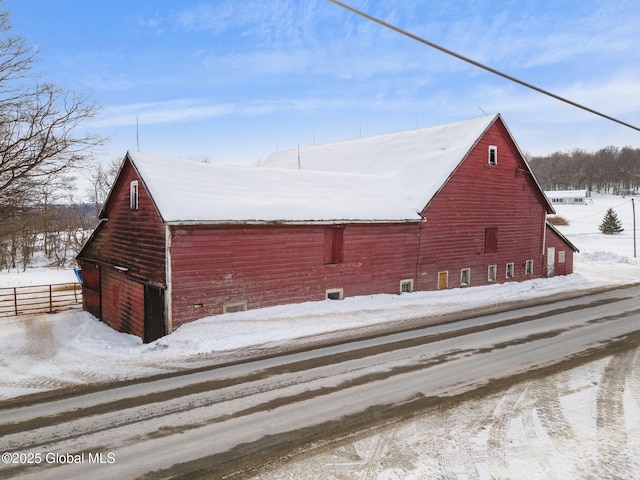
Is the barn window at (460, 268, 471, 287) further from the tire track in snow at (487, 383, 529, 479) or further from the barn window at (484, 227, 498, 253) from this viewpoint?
the tire track in snow at (487, 383, 529, 479)

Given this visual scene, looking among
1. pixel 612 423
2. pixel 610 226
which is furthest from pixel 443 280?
pixel 610 226

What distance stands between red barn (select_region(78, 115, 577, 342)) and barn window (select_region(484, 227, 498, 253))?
0.32 feet

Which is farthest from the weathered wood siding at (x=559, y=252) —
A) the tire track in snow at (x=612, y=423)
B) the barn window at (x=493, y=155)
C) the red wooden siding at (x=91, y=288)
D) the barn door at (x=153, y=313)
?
the red wooden siding at (x=91, y=288)

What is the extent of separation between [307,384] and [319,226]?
878 centimetres

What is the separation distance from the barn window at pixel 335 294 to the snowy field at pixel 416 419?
1.18 feet

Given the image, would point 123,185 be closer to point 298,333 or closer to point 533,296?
point 298,333

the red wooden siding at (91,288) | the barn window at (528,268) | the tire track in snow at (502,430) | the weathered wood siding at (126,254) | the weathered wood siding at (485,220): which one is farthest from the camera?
the barn window at (528,268)

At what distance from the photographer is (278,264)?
1638 cm

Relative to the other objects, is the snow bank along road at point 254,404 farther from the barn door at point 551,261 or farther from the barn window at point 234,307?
the barn door at point 551,261

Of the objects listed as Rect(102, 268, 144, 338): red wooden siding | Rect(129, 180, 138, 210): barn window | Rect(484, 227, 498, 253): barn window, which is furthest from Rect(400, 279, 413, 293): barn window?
Rect(129, 180, 138, 210): barn window

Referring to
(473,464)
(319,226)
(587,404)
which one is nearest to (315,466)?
(473,464)

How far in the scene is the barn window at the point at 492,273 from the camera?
24.3 metres

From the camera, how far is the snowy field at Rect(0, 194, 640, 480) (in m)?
6.42

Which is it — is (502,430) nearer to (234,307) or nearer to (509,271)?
(234,307)
